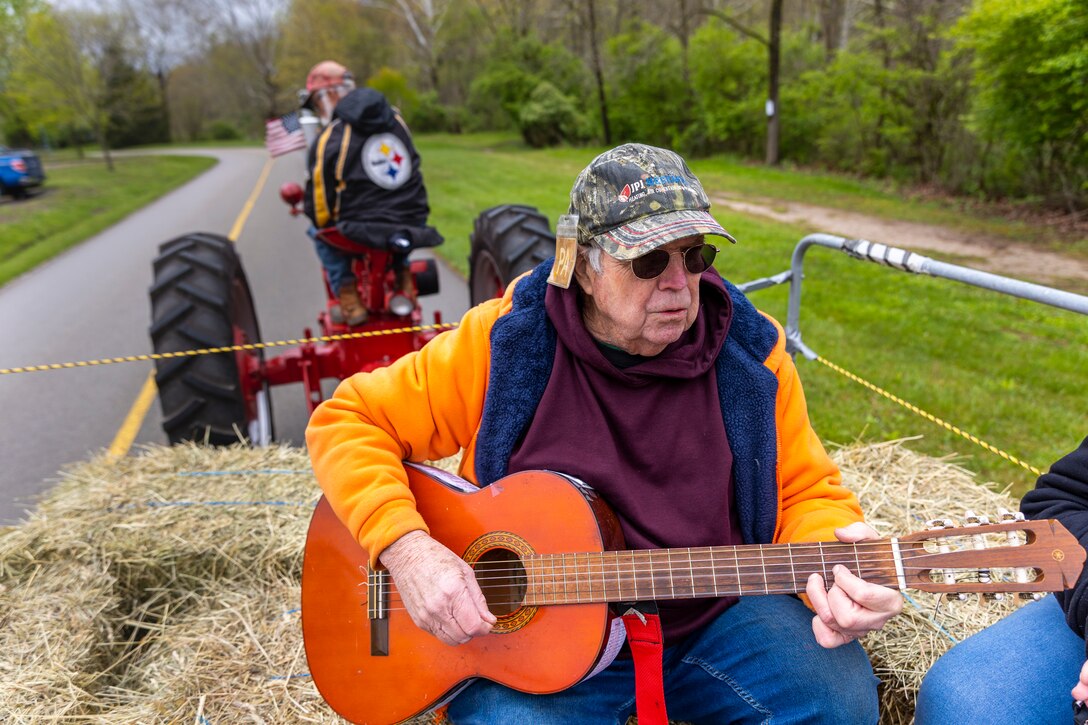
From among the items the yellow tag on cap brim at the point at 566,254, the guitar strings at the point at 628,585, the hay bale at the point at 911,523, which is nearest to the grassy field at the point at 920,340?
the hay bale at the point at 911,523

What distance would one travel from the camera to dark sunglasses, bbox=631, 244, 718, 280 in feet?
6.36

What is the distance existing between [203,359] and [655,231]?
3.11 meters

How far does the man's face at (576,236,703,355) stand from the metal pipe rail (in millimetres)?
952

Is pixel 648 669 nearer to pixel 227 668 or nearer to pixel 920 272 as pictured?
pixel 227 668

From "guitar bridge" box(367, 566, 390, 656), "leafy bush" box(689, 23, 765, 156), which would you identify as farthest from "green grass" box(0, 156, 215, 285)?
"leafy bush" box(689, 23, 765, 156)

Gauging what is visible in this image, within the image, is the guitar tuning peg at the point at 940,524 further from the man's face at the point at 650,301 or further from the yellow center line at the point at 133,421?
the yellow center line at the point at 133,421

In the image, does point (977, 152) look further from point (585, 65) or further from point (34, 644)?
point (585, 65)

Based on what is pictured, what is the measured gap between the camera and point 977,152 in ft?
45.4

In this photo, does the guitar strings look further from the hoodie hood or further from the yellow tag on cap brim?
the hoodie hood

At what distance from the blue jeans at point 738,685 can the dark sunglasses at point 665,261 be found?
93cm

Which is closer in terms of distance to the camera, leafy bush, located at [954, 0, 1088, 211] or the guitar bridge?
the guitar bridge

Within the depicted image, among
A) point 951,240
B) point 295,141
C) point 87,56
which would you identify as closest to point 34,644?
point 295,141

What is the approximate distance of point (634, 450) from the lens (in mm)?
2039

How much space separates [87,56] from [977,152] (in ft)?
96.5
